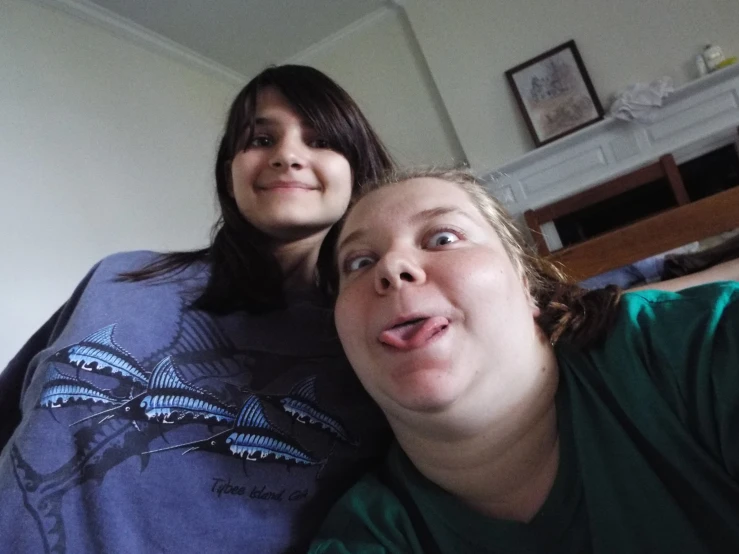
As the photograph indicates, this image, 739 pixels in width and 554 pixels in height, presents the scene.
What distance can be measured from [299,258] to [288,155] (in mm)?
176

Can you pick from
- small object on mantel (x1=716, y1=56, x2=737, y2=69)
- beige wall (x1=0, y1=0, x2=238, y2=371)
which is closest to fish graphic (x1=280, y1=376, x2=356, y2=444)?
beige wall (x1=0, y1=0, x2=238, y2=371)

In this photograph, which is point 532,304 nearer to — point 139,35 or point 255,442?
point 255,442

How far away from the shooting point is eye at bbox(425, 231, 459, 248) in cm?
56

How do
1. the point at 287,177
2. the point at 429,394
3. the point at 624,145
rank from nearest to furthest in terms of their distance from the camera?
1. the point at 429,394
2. the point at 287,177
3. the point at 624,145

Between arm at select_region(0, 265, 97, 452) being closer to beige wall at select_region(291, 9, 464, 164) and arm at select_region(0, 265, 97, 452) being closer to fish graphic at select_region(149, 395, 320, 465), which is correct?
fish graphic at select_region(149, 395, 320, 465)

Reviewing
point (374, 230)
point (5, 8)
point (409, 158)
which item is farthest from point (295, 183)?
point (409, 158)

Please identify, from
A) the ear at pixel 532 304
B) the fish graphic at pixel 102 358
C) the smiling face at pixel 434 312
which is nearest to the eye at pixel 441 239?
the smiling face at pixel 434 312

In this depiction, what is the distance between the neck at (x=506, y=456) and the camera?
1.71 feet

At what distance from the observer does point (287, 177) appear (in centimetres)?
81

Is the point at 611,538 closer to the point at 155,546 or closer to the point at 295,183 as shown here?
the point at 155,546

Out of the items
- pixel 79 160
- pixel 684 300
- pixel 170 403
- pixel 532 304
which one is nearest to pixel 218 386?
pixel 170 403

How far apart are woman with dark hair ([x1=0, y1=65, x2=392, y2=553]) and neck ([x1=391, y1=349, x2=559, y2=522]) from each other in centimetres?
17

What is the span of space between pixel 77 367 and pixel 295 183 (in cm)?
40

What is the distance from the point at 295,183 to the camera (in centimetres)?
81
